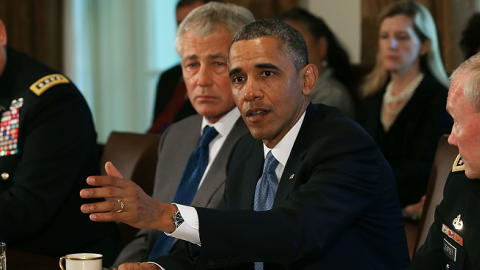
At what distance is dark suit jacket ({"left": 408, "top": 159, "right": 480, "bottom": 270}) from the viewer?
50.2 inches

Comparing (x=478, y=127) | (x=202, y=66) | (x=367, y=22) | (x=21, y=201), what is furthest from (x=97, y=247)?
(x=367, y=22)

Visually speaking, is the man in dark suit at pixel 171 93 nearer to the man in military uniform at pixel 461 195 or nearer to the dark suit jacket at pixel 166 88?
the dark suit jacket at pixel 166 88


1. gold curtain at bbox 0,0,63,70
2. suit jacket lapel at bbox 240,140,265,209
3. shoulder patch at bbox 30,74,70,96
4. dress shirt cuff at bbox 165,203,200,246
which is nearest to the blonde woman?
suit jacket lapel at bbox 240,140,265,209

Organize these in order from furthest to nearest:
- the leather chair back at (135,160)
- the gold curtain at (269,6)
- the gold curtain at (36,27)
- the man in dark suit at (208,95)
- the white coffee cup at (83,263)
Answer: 1. the gold curtain at (36,27)
2. the gold curtain at (269,6)
3. the leather chair back at (135,160)
4. the man in dark suit at (208,95)
5. the white coffee cup at (83,263)

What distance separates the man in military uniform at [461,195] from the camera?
1221 mm

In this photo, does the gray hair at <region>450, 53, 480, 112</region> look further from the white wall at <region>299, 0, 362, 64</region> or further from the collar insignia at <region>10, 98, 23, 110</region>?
the white wall at <region>299, 0, 362, 64</region>

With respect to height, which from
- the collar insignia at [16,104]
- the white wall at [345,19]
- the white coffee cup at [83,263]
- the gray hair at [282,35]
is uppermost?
the white wall at [345,19]

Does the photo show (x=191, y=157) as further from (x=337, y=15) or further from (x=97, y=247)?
(x=337, y=15)

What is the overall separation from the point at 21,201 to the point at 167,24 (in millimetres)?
3835

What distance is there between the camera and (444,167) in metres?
1.79

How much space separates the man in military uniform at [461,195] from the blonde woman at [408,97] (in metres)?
1.72

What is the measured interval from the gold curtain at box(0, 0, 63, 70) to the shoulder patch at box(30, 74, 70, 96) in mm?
3641

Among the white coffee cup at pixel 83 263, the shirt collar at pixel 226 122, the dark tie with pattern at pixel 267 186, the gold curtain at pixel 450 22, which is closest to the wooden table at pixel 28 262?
the white coffee cup at pixel 83 263

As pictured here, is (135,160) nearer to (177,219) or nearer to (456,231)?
(177,219)
